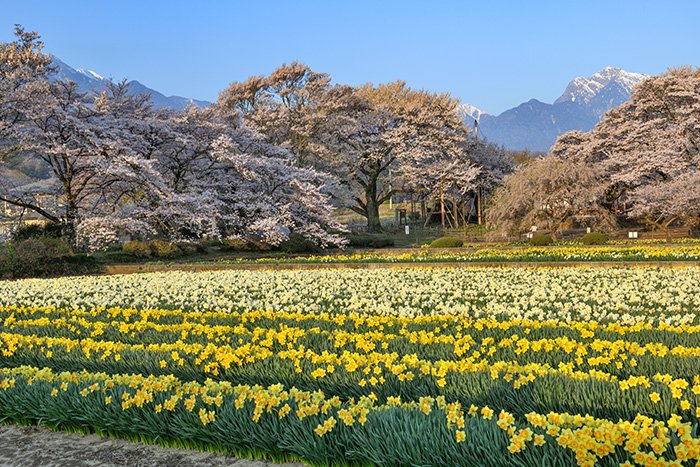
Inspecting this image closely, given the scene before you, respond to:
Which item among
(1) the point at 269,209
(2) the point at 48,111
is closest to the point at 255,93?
(1) the point at 269,209

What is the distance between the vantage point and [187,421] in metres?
4.12

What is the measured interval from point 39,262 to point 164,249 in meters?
5.20

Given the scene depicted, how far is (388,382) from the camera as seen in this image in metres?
4.46

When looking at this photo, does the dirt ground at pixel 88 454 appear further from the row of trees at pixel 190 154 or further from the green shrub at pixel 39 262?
the row of trees at pixel 190 154

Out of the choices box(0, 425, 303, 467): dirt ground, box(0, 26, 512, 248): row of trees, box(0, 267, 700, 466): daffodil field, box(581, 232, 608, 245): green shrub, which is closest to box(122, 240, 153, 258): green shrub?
box(0, 26, 512, 248): row of trees

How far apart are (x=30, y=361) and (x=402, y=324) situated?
417 cm

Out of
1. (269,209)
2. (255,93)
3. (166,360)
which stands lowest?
(166,360)

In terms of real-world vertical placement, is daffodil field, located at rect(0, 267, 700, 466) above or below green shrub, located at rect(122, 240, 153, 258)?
below

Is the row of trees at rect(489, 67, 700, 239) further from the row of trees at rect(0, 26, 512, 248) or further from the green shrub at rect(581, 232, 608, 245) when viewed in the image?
the row of trees at rect(0, 26, 512, 248)

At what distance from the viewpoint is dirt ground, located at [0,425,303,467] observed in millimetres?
3918

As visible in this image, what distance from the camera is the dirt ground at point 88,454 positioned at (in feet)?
12.9

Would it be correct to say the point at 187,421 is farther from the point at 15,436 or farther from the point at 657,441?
the point at 657,441

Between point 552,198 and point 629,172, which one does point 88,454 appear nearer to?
point 552,198

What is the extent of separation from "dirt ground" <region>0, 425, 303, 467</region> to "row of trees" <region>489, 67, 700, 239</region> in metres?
25.7
